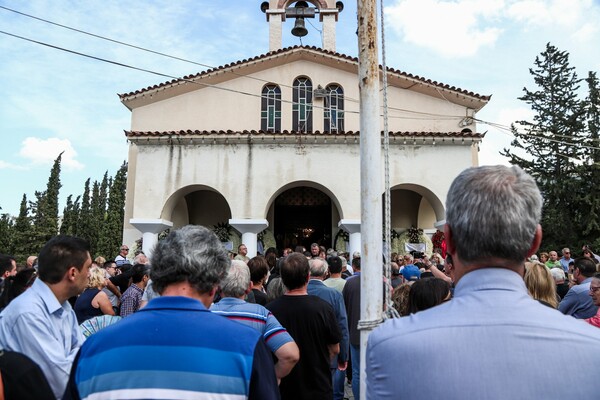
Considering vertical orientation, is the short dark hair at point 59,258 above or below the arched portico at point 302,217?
below

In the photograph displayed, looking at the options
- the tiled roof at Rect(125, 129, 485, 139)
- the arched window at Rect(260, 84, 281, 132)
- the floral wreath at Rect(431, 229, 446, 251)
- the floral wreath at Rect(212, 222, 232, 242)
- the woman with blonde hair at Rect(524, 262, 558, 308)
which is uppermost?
the arched window at Rect(260, 84, 281, 132)

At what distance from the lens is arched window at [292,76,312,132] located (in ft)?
61.5

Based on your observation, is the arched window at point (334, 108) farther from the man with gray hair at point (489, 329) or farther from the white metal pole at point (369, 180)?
the man with gray hair at point (489, 329)

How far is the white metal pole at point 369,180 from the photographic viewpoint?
356 cm

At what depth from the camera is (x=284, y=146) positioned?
16.5 m

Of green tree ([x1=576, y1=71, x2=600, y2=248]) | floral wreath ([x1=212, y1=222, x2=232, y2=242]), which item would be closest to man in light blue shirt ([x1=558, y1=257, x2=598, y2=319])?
floral wreath ([x1=212, y1=222, x2=232, y2=242])

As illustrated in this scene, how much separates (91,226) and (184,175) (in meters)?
29.9

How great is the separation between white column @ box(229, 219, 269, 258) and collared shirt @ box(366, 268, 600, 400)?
47.4 feet

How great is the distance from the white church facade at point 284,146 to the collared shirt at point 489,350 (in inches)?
560

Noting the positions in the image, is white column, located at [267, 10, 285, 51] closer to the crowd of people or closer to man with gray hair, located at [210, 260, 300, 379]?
man with gray hair, located at [210, 260, 300, 379]

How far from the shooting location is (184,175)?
16297 millimetres

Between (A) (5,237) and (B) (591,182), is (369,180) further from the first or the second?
(A) (5,237)

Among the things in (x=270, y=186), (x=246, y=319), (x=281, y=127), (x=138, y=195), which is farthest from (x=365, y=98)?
(x=281, y=127)

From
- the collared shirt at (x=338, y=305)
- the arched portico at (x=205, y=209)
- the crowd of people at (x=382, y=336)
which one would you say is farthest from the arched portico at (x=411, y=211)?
the crowd of people at (x=382, y=336)
